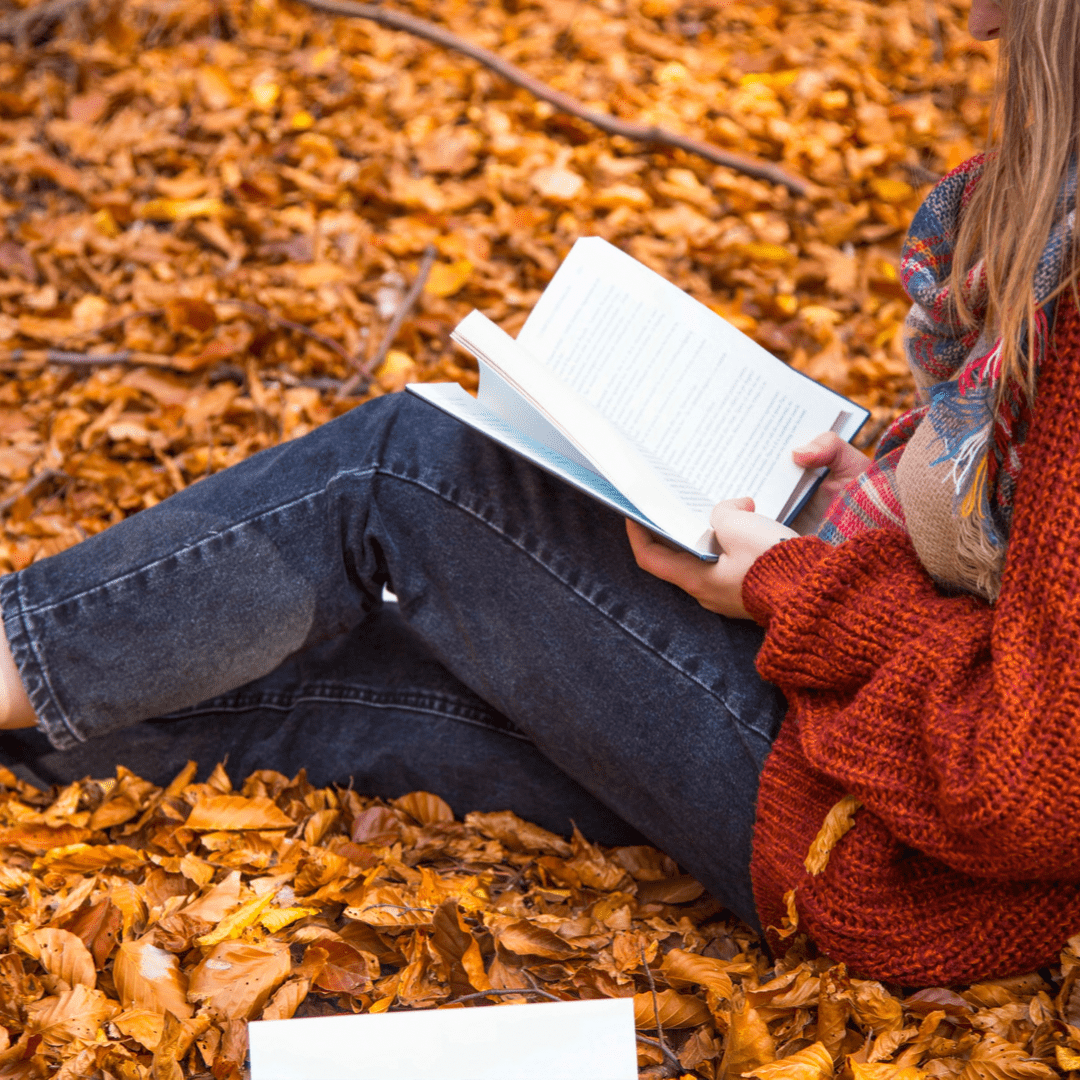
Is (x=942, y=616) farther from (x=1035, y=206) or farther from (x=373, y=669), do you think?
(x=373, y=669)

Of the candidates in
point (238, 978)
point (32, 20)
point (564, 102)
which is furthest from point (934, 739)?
point (32, 20)

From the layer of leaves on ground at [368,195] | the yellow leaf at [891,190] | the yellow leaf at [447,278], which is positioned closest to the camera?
the layer of leaves on ground at [368,195]

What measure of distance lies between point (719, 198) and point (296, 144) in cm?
98

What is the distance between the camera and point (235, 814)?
1030 millimetres

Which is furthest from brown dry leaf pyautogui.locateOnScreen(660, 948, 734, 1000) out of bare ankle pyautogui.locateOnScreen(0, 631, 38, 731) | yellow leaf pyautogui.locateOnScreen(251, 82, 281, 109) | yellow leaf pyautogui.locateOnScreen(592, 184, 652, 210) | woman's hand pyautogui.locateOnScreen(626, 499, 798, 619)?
yellow leaf pyautogui.locateOnScreen(251, 82, 281, 109)

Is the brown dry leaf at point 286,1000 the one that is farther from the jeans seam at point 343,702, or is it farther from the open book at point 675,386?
the open book at point 675,386

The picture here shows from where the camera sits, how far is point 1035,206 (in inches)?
25.6

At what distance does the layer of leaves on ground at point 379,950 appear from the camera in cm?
74

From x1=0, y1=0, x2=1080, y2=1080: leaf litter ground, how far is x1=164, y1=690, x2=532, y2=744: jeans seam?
0.08 m

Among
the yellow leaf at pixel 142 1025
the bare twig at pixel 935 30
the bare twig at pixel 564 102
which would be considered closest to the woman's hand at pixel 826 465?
the yellow leaf at pixel 142 1025

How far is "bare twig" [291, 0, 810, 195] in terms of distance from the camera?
7.11ft

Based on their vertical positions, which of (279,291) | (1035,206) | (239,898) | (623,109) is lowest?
(239,898)

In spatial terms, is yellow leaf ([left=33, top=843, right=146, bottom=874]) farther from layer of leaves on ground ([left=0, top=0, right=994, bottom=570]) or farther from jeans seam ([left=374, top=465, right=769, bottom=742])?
layer of leaves on ground ([left=0, top=0, right=994, bottom=570])

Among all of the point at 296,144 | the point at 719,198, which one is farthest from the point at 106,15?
the point at 719,198
